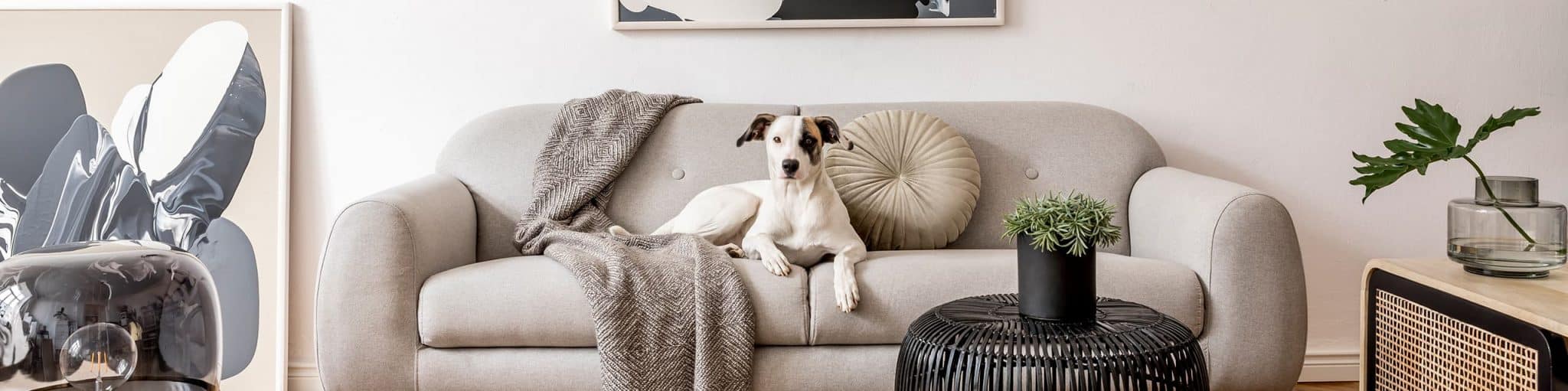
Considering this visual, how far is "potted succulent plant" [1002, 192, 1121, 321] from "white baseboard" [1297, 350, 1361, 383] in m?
1.71

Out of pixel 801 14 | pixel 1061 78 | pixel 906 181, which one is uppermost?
pixel 801 14

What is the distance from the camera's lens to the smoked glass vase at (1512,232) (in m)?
1.54

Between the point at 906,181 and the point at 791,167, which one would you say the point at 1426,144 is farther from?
the point at 791,167

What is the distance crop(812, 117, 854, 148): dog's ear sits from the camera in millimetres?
2089

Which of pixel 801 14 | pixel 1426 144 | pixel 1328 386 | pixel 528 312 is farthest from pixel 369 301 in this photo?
pixel 1328 386

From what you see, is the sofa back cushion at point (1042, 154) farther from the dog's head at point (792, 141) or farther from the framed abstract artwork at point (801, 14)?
the dog's head at point (792, 141)

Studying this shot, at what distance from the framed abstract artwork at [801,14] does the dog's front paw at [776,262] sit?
97 cm

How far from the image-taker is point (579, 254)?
200 cm

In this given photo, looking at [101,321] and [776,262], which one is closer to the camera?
[101,321]

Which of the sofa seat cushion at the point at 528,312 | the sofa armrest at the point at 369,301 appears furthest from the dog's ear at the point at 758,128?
the sofa armrest at the point at 369,301

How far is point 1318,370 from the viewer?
2650mm

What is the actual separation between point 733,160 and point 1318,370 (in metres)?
1.85

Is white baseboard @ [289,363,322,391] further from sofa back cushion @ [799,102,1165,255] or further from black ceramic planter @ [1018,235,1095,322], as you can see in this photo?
black ceramic planter @ [1018,235,1095,322]

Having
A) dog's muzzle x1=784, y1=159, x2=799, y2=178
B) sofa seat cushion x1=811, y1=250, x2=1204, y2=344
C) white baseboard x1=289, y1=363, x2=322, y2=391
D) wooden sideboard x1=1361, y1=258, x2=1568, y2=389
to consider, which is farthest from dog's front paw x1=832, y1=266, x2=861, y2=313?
white baseboard x1=289, y1=363, x2=322, y2=391
